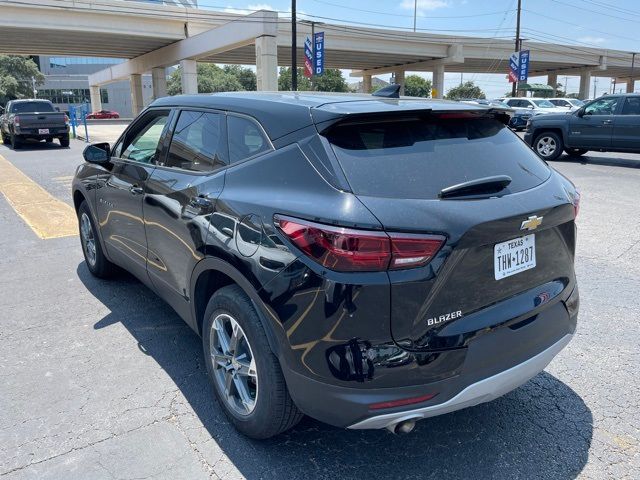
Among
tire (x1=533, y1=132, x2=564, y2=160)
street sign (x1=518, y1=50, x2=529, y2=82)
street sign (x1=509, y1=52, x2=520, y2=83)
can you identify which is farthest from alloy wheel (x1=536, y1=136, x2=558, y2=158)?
street sign (x1=518, y1=50, x2=529, y2=82)

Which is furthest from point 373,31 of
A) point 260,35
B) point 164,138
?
point 164,138

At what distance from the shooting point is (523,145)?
3.01 m

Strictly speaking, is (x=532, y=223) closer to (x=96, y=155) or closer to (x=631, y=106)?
(x=96, y=155)

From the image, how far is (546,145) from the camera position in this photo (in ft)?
49.1

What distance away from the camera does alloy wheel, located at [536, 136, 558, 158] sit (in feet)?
48.4

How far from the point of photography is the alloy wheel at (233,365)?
8.86 ft

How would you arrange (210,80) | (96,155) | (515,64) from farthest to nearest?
1. (210,80)
2. (515,64)
3. (96,155)

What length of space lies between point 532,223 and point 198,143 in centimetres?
199

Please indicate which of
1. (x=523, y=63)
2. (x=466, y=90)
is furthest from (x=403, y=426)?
(x=466, y=90)

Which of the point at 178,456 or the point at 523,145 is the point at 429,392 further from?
the point at 523,145

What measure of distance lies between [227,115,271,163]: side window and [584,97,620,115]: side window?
43.6 feet

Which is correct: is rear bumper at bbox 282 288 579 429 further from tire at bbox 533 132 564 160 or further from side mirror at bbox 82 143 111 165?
tire at bbox 533 132 564 160

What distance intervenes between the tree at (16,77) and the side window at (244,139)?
8695cm

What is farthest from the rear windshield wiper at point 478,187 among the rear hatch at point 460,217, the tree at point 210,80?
the tree at point 210,80
